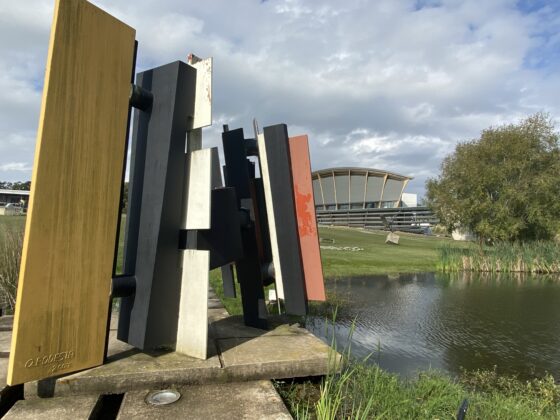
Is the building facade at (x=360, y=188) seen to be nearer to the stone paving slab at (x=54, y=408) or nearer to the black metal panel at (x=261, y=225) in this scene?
the black metal panel at (x=261, y=225)

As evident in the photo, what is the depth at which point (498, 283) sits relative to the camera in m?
13.9

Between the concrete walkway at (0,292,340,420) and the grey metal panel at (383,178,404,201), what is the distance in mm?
87220

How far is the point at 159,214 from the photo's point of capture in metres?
3.09

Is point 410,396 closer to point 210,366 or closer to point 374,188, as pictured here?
point 210,366

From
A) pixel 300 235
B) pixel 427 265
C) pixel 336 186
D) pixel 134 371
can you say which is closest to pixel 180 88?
pixel 300 235

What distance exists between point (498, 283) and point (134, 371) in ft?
45.3

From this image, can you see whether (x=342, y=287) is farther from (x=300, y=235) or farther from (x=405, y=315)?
(x=300, y=235)

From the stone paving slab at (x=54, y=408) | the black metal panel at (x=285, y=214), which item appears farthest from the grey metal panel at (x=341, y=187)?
the stone paving slab at (x=54, y=408)

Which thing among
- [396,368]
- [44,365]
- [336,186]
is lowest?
[396,368]

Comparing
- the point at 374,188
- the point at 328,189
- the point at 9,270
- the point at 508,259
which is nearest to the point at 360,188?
the point at 374,188

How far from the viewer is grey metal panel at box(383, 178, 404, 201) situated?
87.9 meters

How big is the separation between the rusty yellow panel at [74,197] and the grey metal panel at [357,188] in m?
86.5

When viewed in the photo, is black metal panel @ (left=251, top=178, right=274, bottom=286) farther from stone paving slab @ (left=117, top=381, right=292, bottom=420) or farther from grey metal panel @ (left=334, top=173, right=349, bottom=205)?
grey metal panel @ (left=334, top=173, right=349, bottom=205)

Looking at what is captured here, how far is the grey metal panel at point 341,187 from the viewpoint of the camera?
8806cm
